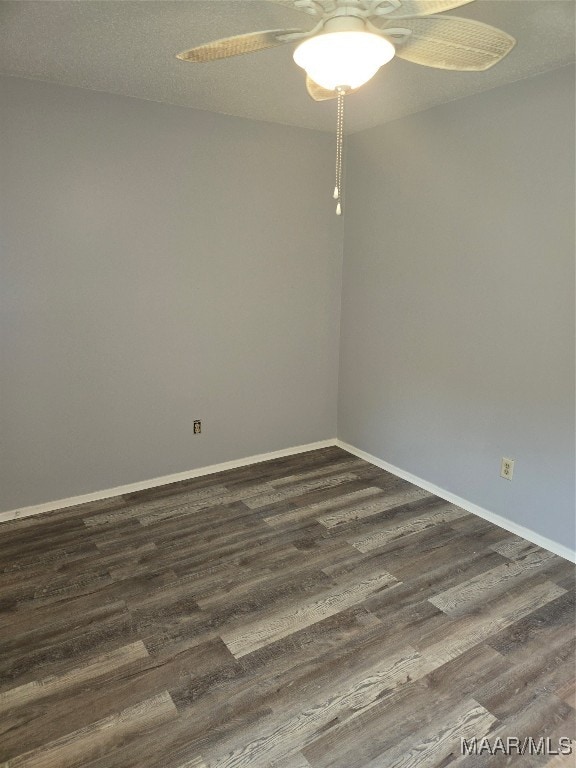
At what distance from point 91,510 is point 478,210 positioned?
2.73 meters

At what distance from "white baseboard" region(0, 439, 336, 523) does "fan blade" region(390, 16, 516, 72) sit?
2632mm

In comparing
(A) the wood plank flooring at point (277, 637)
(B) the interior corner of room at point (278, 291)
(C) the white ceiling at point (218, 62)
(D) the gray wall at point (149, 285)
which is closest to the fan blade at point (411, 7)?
(C) the white ceiling at point (218, 62)

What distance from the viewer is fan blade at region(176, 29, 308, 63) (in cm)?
141

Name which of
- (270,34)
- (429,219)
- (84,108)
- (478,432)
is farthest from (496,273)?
(84,108)

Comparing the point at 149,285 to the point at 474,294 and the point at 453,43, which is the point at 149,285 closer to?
the point at 474,294

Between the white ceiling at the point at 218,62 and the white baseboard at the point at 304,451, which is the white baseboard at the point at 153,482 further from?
the white ceiling at the point at 218,62

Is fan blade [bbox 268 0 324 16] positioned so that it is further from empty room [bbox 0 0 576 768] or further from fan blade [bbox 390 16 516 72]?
fan blade [bbox 390 16 516 72]

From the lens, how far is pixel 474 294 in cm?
282

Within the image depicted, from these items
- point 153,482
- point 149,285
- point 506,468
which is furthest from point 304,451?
point 149,285

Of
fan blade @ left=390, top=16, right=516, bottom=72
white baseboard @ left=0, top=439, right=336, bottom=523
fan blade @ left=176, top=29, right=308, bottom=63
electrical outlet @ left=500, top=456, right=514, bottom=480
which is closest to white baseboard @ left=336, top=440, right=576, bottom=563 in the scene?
electrical outlet @ left=500, top=456, right=514, bottom=480

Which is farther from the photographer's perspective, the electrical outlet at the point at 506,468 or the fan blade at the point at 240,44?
the electrical outlet at the point at 506,468

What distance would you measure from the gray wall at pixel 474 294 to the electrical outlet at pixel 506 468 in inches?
1.1

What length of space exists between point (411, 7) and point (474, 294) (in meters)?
1.74

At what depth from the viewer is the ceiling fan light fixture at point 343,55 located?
1.31 metres
